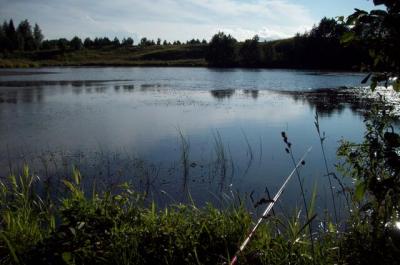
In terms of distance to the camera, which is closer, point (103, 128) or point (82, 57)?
point (103, 128)

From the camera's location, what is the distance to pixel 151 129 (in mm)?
15555

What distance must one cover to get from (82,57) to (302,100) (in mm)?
93234

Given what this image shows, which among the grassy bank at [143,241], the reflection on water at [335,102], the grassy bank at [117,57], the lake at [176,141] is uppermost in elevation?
the grassy bank at [117,57]

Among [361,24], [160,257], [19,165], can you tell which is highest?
[361,24]

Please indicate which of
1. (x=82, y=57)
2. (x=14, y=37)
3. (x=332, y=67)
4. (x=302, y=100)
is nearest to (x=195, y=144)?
(x=302, y=100)

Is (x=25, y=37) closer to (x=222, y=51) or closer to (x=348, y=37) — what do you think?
Result: (x=222, y=51)

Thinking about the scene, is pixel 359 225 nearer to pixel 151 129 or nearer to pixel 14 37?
pixel 151 129

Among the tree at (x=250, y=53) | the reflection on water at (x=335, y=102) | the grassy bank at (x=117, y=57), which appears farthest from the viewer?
the grassy bank at (x=117, y=57)

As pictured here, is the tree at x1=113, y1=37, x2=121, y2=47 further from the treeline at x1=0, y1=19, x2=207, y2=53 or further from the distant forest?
the distant forest

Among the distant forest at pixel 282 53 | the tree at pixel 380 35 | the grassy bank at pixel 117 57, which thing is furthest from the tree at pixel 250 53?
the tree at pixel 380 35

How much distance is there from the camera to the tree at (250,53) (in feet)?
293

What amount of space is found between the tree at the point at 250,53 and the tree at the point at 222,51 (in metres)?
2.14

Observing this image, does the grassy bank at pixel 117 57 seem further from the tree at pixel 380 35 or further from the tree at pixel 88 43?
the tree at pixel 380 35

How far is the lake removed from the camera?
9117 mm
